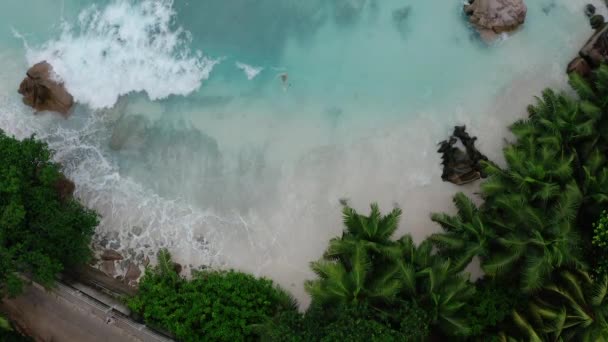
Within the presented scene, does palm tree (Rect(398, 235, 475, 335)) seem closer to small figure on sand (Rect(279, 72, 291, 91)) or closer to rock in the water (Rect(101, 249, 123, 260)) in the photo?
small figure on sand (Rect(279, 72, 291, 91))

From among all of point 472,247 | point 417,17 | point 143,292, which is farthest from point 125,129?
point 472,247

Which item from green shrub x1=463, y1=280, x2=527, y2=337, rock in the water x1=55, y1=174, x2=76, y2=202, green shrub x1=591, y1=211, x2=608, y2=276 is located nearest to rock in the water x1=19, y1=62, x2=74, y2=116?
rock in the water x1=55, y1=174, x2=76, y2=202

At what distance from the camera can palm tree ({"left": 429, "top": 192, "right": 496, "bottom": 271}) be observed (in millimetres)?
15523

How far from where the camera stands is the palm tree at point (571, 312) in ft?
46.4

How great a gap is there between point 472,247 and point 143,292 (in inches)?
426

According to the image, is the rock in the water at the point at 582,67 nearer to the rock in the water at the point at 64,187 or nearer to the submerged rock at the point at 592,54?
the submerged rock at the point at 592,54

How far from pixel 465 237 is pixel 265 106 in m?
8.79

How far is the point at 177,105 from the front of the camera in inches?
798

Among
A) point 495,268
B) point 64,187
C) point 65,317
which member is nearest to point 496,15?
point 495,268

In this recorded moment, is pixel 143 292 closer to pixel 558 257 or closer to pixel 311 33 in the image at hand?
pixel 311 33

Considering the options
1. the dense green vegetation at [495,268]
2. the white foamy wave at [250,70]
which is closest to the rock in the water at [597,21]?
the dense green vegetation at [495,268]

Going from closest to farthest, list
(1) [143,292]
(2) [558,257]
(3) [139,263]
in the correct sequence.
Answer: (2) [558,257] → (1) [143,292] → (3) [139,263]

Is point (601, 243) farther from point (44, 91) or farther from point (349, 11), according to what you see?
point (44, 91)

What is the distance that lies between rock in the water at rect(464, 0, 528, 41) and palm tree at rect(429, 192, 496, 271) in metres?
7.22
